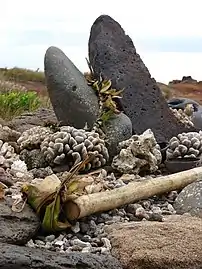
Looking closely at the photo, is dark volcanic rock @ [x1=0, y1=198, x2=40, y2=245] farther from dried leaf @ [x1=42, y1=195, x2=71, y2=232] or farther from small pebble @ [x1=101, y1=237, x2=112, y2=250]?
small pebble @ [x1=101, y1=237, x2=112, y2=250]

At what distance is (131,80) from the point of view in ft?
18.8

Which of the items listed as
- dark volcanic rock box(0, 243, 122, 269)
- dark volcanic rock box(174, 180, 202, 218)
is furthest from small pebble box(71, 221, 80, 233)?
dark volcanic rock box(174, 180, 202, 218)

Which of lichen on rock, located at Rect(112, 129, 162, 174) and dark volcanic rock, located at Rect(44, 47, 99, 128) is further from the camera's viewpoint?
dark volcanic rock, located at Rect(44, 47, 99, 128)

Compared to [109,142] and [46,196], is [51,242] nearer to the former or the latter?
[46,196]

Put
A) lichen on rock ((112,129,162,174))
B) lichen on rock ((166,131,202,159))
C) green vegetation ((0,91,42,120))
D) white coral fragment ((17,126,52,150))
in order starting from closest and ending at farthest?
lichen on rock ((112,129,162,174)), white coral fragment ((17,126,52,150)), lichen on rock ((166,131,202,159)), green vegetation ((0,91,42,120))

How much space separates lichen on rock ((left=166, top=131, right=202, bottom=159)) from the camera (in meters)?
5.04

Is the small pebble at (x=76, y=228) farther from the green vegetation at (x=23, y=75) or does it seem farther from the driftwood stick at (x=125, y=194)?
the green vegetation at (x=23, y=75)

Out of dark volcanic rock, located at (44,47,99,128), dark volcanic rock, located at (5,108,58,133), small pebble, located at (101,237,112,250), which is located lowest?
small pebble, located at (101,237,112,250)

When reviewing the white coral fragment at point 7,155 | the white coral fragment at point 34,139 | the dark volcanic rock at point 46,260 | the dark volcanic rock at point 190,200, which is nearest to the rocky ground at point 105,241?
the dark volcanic rock at point 46,260

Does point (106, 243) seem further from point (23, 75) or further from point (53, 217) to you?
point (23, 75)

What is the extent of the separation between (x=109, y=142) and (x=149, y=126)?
0.69 metres

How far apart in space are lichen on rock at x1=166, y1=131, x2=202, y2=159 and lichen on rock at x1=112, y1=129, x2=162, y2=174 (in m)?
0.24

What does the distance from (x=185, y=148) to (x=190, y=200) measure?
1090 mm

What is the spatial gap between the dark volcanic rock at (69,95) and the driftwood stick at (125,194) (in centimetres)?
100
